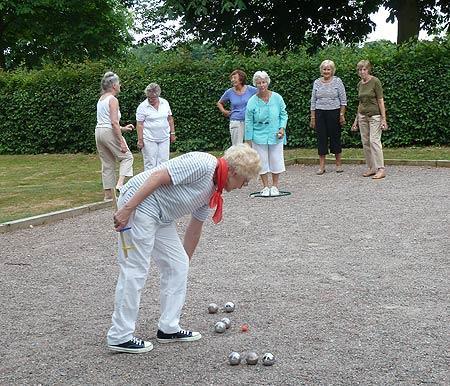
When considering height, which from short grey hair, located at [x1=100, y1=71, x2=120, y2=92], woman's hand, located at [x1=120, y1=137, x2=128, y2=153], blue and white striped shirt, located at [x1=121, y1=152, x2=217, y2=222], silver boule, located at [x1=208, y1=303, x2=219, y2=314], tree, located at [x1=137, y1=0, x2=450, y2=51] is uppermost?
tree, located at [x1=137, y1=0, x2=450, y2=51]

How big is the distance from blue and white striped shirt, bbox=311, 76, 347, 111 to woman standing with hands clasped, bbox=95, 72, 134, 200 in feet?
12.1

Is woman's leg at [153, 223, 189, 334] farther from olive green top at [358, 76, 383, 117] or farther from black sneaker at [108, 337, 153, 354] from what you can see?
olive green top at [358, 76, 383, 117]

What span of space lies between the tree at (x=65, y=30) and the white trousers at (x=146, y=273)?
26232 mm

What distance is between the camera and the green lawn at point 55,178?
38.8 ft

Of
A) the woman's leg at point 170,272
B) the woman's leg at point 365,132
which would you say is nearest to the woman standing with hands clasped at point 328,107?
the woman's leg at point 365,132

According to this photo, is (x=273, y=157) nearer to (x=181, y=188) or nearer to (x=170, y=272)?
(x=170, y=272)

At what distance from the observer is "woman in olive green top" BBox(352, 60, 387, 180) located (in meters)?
12.9

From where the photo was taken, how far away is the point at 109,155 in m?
11.4

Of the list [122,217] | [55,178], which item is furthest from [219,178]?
[55,178]

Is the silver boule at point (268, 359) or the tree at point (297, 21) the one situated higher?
the tree at point (297, 21)

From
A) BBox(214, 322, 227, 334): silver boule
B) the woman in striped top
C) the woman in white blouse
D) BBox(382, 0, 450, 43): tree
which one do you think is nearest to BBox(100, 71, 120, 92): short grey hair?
the woman in white blouse

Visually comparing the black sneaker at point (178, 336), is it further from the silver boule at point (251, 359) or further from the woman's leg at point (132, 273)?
the silver boule at point (251, 359)

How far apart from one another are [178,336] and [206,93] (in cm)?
1455

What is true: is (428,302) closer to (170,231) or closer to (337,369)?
(337,369)
